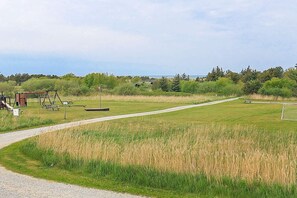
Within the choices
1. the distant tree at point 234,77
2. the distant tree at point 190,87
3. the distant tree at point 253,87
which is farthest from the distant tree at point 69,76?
the distant tree at point 253,87

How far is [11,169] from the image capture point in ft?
33.9

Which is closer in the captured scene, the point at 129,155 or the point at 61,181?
the point at 61,181

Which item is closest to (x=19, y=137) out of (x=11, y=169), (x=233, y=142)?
(x=11, y=169)

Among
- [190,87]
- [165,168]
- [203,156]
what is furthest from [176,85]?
[165,168]

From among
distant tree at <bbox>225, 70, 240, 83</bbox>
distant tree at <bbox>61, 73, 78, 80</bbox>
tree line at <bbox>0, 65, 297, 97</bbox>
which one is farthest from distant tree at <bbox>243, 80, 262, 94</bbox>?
distant tree at <bbox>61, 73, 78, 80</bbox>

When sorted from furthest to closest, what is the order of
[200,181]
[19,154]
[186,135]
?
[186,135]
[19,154]
[200,181]

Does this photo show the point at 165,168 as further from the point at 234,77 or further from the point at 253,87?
the point at 234,77

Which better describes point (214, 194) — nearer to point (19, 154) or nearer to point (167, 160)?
point (167, 160)

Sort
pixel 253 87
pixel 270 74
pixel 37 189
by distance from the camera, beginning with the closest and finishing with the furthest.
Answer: pixel 37 189 < pixel 253 87 < pixel 270 74

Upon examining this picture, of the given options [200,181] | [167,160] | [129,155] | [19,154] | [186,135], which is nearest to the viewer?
[200,181]

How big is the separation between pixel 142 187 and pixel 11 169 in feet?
13.5

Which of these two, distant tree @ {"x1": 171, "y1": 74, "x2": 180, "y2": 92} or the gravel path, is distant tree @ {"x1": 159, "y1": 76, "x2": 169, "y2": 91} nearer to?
distant tree @ {"x1": 171, "y1": 74, "x2": 180, "y2": 92}

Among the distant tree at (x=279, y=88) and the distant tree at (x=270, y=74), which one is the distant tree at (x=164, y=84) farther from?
the distant tree at (x=279, y=88)

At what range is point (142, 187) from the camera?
27.7ft
